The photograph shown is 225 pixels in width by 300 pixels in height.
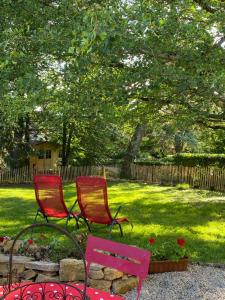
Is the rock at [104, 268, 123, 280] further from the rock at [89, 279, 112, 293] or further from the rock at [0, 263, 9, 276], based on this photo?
the rock at [0, 263, 9, 276]

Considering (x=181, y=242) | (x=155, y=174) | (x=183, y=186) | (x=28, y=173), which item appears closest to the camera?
(x=181, y=242)

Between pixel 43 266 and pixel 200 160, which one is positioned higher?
pixel 200 160

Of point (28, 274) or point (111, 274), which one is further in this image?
point (28, 274)

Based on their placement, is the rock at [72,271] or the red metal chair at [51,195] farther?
the red metal chair at [51,195]

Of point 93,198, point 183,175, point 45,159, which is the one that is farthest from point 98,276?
point 45,159

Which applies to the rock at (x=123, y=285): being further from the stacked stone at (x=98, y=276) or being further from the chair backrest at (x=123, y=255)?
the chair backrest at (x=123, y=255)

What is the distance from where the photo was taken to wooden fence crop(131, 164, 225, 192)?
64.9 ft

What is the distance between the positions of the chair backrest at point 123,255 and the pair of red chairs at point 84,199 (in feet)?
11.8

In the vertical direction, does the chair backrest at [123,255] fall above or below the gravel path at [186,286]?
above

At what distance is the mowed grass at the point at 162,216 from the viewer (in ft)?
27.5

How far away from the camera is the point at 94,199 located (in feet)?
27.5

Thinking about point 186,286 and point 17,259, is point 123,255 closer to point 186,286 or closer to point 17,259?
point 186,286

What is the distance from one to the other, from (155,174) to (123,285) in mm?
16721

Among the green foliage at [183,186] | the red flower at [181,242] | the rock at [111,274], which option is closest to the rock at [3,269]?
the rock at [111,274]
